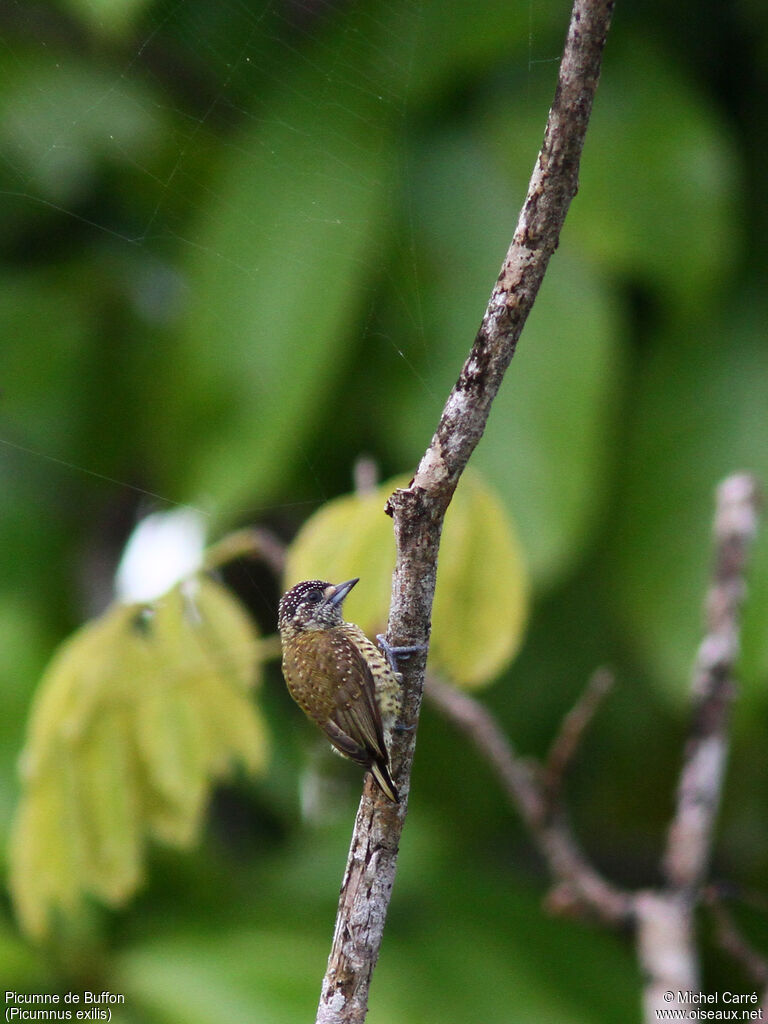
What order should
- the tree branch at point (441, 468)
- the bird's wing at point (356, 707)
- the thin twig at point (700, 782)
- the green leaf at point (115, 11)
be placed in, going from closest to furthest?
the tree branch at point (441, 468) < the bird's wing at point (356, 707) < the thin twig at point (700, 782) < the green leaf at point (115, 11)

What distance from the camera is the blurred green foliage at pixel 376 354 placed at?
7.22 ft

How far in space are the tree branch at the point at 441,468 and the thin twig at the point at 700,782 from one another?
3.34 ft

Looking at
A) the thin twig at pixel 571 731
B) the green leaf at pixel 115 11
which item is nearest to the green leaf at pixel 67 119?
the green leaf at pixel 115 11

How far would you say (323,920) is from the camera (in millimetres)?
2514

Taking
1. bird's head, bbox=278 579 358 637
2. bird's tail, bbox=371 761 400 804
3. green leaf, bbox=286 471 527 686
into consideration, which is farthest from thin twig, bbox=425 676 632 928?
bird's tail, bbox=371 761 400 804

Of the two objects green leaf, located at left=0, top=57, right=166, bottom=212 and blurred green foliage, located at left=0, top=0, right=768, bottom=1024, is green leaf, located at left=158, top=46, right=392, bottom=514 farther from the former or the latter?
green leaf, located at left=0, top=57, right=166, bottom=212

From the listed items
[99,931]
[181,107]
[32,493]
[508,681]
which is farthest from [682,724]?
[181,107]

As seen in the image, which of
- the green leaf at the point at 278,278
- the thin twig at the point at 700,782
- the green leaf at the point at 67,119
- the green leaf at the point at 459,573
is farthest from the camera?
the green leaf at the point at 67,119

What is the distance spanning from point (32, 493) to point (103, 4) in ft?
4.69

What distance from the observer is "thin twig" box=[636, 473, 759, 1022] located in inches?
62.9

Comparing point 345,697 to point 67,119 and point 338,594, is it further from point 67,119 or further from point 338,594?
point 67,119

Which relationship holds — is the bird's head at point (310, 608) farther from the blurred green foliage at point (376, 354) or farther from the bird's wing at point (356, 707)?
the blurred green foliage at point (376, 354)

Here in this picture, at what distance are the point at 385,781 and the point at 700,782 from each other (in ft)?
3.74

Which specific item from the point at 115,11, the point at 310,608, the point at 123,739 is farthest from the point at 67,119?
the point at 310,608
